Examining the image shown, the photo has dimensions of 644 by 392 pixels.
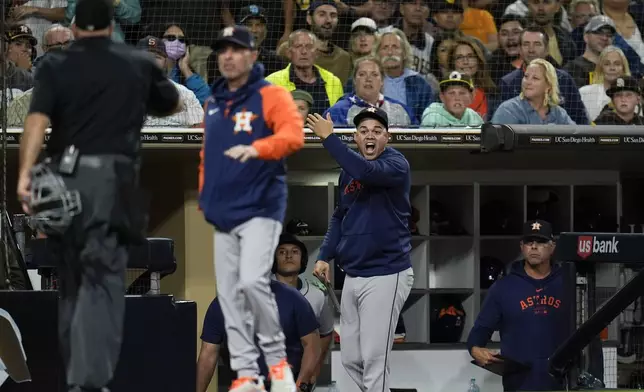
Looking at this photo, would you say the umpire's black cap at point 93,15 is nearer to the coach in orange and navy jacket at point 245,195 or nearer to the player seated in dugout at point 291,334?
the coach in orange and navy jacket at point 245,195

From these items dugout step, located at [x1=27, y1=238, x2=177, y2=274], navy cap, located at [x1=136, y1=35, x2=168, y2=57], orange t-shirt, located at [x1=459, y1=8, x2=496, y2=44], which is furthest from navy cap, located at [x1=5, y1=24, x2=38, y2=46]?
orange t-shirt, located at [x1=459, y1=8, x2=496, y2=44]

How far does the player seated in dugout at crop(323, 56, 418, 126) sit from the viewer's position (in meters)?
9.67

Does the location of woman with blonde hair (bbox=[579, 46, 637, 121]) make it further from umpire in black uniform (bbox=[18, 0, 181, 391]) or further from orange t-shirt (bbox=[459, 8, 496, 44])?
umpire in black uniform (bbox=[18, 0, 181, 391])

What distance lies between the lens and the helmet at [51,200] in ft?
17.4

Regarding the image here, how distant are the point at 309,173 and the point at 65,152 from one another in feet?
17.5

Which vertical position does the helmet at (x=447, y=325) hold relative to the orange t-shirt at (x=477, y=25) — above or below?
below

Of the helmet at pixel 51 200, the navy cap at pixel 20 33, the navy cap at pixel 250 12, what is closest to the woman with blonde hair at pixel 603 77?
the navy cap at pixel 250 12

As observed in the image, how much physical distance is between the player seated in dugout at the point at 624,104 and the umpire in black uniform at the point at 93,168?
6.04 metres

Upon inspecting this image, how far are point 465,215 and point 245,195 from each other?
5.58m

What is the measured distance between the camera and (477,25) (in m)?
12.1

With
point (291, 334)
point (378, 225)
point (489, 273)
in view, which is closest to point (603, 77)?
point (489, 273)

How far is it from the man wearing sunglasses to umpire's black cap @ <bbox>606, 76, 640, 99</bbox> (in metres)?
2.12

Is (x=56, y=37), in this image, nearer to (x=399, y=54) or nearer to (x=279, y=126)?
(x=399, y=54)

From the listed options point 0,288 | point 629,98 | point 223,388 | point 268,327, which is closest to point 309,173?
point 223,388
